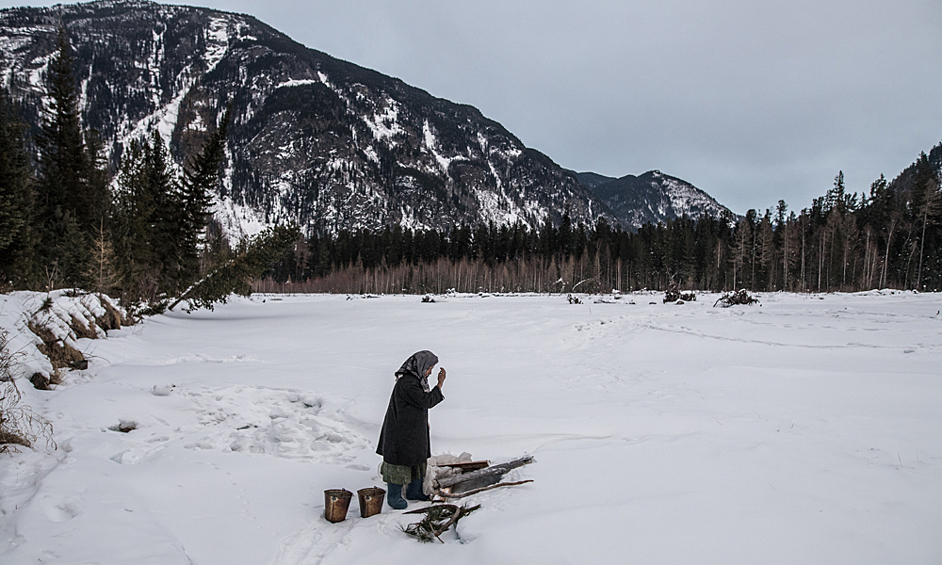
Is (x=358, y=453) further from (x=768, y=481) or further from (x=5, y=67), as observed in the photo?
(x=5, y=67)

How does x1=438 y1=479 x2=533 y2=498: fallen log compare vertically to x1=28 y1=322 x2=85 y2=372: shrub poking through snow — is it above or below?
below

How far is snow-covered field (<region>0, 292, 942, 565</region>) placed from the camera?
122 inches

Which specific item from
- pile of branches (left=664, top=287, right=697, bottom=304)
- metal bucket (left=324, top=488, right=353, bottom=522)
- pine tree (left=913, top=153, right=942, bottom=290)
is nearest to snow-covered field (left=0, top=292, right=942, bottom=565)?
metal bucket (left=324, top=488, right=353, bottom=522)

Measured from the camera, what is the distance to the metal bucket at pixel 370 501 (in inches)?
165

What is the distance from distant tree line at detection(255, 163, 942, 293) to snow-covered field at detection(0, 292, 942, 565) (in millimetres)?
47946

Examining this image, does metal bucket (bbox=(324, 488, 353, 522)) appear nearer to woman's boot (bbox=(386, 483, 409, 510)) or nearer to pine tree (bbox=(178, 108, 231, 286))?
woman's boot (bbox=(386, 483, 409, 510))

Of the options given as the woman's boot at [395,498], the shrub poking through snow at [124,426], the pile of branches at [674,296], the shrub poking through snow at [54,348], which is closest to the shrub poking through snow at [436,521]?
the woman's boot at [395,498]

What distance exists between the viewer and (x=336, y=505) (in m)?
4.07

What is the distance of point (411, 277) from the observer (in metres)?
80.6

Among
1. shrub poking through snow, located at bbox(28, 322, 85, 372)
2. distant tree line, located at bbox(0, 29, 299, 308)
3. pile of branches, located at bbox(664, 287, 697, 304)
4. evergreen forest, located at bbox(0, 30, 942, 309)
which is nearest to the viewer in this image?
shrub poking through snow, located at bbox(28, 322, 85, 372)

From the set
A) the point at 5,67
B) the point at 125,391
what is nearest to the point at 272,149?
the point at 5,67

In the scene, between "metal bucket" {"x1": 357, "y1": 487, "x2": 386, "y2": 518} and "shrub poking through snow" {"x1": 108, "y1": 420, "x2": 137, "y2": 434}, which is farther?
"shrub poking through snow" {"x1": 108, "y1": 420, "x2": 137, "y2": 434}

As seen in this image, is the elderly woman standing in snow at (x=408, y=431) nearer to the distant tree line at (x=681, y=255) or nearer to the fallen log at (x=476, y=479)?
the fallen log at (x=476, y=479)

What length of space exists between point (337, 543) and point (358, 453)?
2.41m
